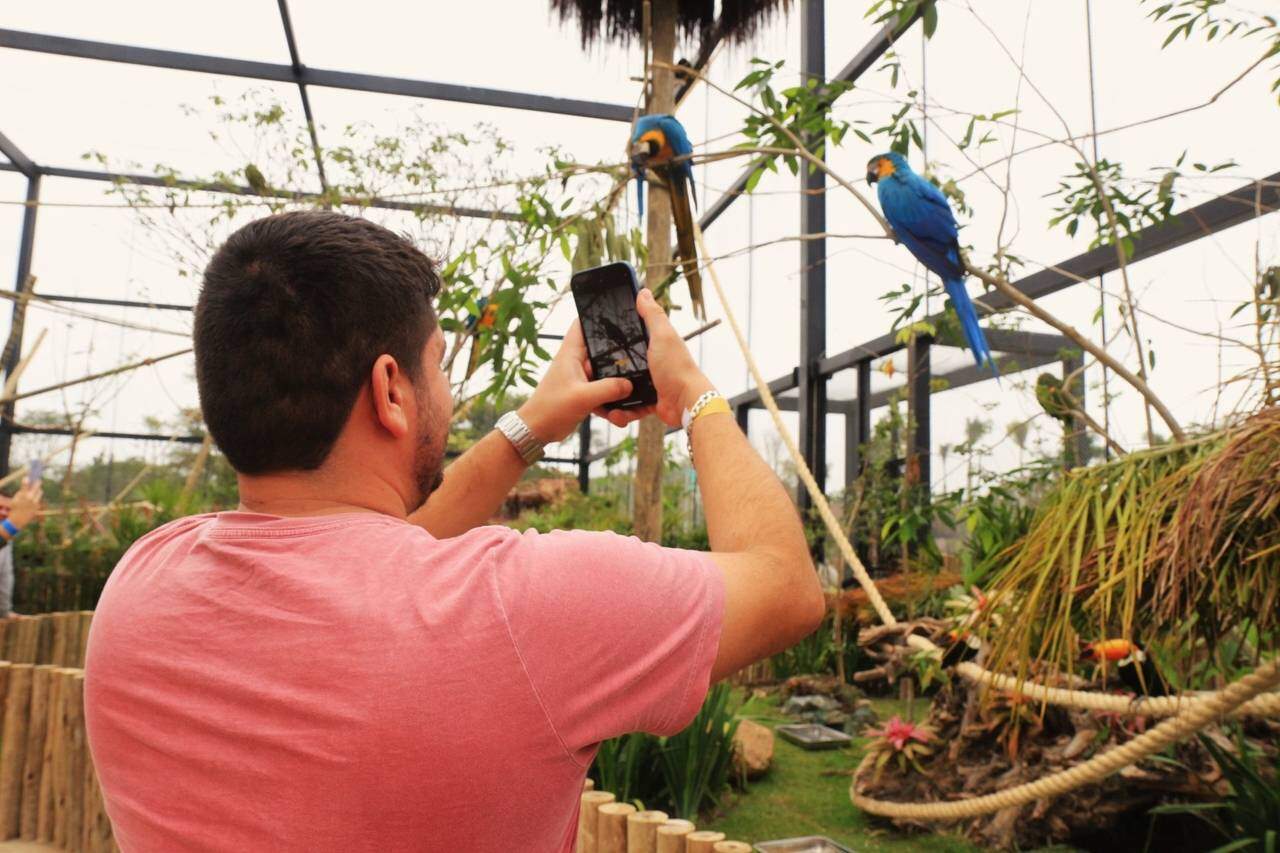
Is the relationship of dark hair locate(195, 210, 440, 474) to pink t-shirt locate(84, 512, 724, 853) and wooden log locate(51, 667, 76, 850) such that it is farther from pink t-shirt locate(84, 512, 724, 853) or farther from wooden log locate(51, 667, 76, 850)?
wooden log locate(51, 667, 76, 850)

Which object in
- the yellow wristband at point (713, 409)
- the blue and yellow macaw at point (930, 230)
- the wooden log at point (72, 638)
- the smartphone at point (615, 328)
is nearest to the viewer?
the yellow wristband at point (713, 409)

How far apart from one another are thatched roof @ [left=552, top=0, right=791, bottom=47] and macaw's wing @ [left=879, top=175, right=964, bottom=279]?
2.69 meters

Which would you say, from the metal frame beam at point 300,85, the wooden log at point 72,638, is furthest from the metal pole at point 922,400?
the wooden log at point 72,638

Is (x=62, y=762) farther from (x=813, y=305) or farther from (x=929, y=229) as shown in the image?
(x=813, y=305)

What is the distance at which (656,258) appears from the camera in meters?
3.36

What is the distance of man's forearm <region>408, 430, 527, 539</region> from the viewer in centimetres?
98

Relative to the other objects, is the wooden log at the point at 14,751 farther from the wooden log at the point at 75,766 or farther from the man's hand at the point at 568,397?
the man's hand at the point at 568,397

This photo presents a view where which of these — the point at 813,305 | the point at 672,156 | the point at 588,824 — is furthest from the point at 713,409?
the point at 813,305

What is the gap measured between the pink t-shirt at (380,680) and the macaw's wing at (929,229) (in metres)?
1.84

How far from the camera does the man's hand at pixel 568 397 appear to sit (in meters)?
0.98

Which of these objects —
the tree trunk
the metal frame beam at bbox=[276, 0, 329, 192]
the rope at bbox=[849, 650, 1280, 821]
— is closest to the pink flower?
the rope at bbox=[849, 650, 1280, 821]

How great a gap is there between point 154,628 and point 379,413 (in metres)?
0.20

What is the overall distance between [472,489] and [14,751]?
2.56 m

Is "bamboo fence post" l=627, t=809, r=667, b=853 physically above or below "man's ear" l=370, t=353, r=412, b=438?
below
